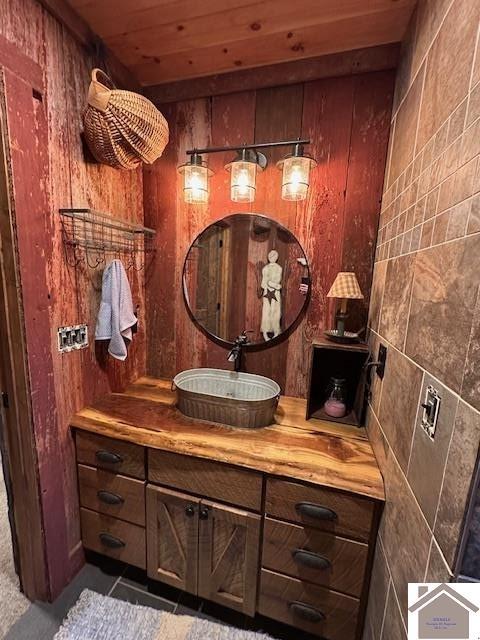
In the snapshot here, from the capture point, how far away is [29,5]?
3.11ft

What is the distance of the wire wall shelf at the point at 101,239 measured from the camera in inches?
45.7

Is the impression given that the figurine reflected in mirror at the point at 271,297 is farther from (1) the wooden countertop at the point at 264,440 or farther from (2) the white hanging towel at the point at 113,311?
(2) the white hanging towel at the point at 113,311

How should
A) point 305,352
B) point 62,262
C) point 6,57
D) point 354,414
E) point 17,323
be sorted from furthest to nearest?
point 305,352 < point 354,414 < point 62,262 < point 17,323 < point 6,57

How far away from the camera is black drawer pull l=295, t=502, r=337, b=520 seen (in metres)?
0.94

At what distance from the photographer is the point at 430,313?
27.6 inches

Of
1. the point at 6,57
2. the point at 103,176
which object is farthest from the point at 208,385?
the point at 6,57

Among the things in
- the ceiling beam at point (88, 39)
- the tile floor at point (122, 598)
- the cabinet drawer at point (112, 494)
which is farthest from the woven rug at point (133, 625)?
the ceiling beam at point (88, 39)

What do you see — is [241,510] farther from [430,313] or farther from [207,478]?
[430,313]

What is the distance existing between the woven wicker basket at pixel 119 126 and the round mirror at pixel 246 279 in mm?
468

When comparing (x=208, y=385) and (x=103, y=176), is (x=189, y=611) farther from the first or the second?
(x=103, y=176)

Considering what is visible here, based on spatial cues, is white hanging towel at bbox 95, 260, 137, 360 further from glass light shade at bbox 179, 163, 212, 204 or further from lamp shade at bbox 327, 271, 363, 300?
lamp shade at bbox 327, 271, 363, 300

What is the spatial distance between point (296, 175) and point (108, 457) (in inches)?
56.6

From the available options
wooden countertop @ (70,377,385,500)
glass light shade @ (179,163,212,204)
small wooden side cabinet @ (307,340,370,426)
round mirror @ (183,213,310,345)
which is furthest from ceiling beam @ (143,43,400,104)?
wooden countertop @ (70,377,385,500)

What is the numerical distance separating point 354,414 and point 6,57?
6.06 feet
